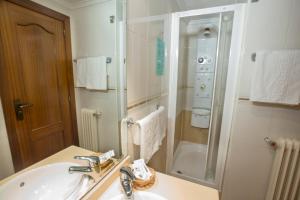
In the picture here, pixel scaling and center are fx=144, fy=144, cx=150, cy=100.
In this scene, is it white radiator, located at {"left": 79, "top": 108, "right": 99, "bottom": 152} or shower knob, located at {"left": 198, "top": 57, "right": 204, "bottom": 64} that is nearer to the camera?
white radiator, located at {"left": 79, "top": 108, "right": 99, "bottom": 152}

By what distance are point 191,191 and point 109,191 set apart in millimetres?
422

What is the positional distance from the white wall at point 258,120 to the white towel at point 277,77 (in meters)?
0.09

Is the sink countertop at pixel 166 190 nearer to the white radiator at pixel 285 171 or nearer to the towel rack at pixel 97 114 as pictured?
the towel rack at pixel 97 114

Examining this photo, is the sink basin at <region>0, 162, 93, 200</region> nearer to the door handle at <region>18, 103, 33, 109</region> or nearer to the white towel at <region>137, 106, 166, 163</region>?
the door handle at <region>18, 103, 33, 109</region>

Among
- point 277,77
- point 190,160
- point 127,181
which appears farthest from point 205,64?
point 127,181

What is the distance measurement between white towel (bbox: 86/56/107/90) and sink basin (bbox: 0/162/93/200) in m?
0.38

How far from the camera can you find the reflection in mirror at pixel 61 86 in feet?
1.35

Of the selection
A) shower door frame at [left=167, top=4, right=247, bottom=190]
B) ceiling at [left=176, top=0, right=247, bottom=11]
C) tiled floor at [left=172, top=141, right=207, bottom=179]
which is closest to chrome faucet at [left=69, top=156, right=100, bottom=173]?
shower door frame at [left=167, top=4, right=247, bottom=190]

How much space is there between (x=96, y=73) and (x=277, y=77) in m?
1.29

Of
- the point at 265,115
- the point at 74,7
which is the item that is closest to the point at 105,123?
the point at 74,7

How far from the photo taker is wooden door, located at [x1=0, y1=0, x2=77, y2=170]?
0.40 metres

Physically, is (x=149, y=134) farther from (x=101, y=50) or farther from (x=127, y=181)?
(x=101, y=50)

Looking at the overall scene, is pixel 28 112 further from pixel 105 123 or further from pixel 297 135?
pixel 297 135

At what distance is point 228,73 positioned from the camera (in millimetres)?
1368
